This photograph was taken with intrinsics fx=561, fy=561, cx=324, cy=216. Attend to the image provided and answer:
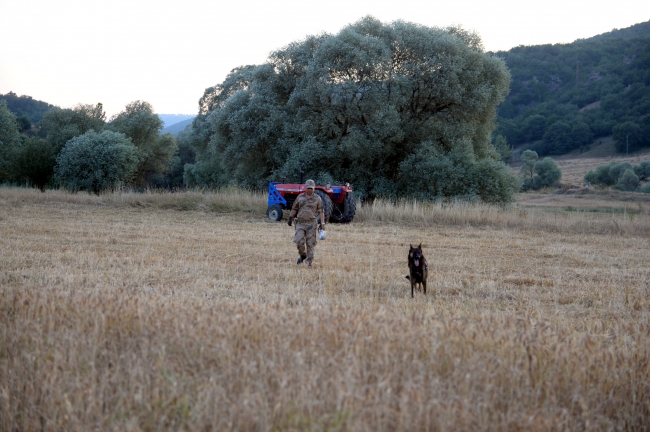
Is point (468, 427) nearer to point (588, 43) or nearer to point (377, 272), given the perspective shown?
point (377, 272)

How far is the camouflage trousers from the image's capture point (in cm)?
1142

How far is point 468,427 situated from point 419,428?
0.32m

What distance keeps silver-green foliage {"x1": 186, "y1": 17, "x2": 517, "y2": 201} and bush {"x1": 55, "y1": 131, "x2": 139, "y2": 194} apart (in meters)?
11.4

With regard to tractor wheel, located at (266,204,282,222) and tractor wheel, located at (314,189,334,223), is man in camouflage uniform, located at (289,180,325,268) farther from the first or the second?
tractor wheel, located at (266,204,282,222)

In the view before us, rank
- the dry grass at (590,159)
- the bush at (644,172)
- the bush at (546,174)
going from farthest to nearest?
the dry grass at (590,159) → the bush at (546,174) → the bush at (644,172)

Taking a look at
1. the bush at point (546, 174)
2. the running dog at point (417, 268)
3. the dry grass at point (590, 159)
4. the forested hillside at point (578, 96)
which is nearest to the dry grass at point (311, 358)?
the running dog at point (417, 268)

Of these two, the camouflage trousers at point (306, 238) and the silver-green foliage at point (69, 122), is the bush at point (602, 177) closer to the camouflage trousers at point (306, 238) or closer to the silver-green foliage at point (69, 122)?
the silver-green foliage at point (69, 122)

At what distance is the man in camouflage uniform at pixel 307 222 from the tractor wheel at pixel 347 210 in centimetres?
950

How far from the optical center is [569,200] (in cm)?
4875

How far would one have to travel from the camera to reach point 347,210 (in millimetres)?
21438

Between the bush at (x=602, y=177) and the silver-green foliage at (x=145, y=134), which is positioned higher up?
the silver-green foliage at (x=145, y=134)

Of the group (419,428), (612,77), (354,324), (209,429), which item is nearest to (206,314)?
(354,324)

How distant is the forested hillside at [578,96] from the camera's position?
8694 cm

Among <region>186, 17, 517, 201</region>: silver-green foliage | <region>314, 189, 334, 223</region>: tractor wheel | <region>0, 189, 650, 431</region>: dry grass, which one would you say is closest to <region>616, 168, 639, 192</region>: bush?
<region>186, 17, 517, 201</region>: silver-green foliage
